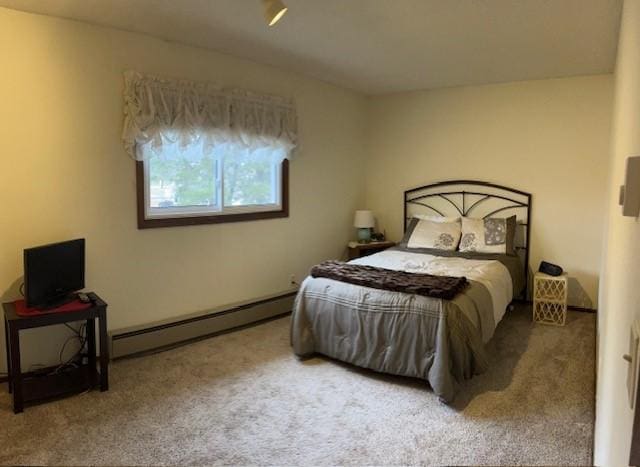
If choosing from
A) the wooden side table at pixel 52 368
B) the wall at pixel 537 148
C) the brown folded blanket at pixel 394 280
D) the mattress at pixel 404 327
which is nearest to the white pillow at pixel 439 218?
the wall at pixel 537 148

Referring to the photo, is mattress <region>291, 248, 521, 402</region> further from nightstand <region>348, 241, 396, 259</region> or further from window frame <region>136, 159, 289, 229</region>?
nightstand <region>348, 241, 396, 259</region>

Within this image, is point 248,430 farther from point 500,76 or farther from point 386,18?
point 500,76

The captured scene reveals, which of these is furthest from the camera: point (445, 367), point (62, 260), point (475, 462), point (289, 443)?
point (62, 260)

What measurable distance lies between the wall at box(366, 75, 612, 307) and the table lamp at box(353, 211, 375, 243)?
673mm

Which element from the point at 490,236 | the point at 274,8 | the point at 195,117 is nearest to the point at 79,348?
the point at 195,117

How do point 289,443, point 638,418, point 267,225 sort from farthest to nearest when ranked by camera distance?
point 267,225 → point 289,443 → point 638,418

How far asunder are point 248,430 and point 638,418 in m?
2.18

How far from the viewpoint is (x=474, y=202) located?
5156mm

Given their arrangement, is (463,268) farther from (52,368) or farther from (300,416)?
(52,368)

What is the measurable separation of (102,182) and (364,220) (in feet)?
9.69

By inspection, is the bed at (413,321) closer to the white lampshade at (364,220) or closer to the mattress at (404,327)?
the mattress at (404,327)

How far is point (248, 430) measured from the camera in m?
2.51

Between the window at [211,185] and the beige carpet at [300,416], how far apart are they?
113 cm

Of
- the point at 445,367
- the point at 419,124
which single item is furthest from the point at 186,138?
the point at 419,124
